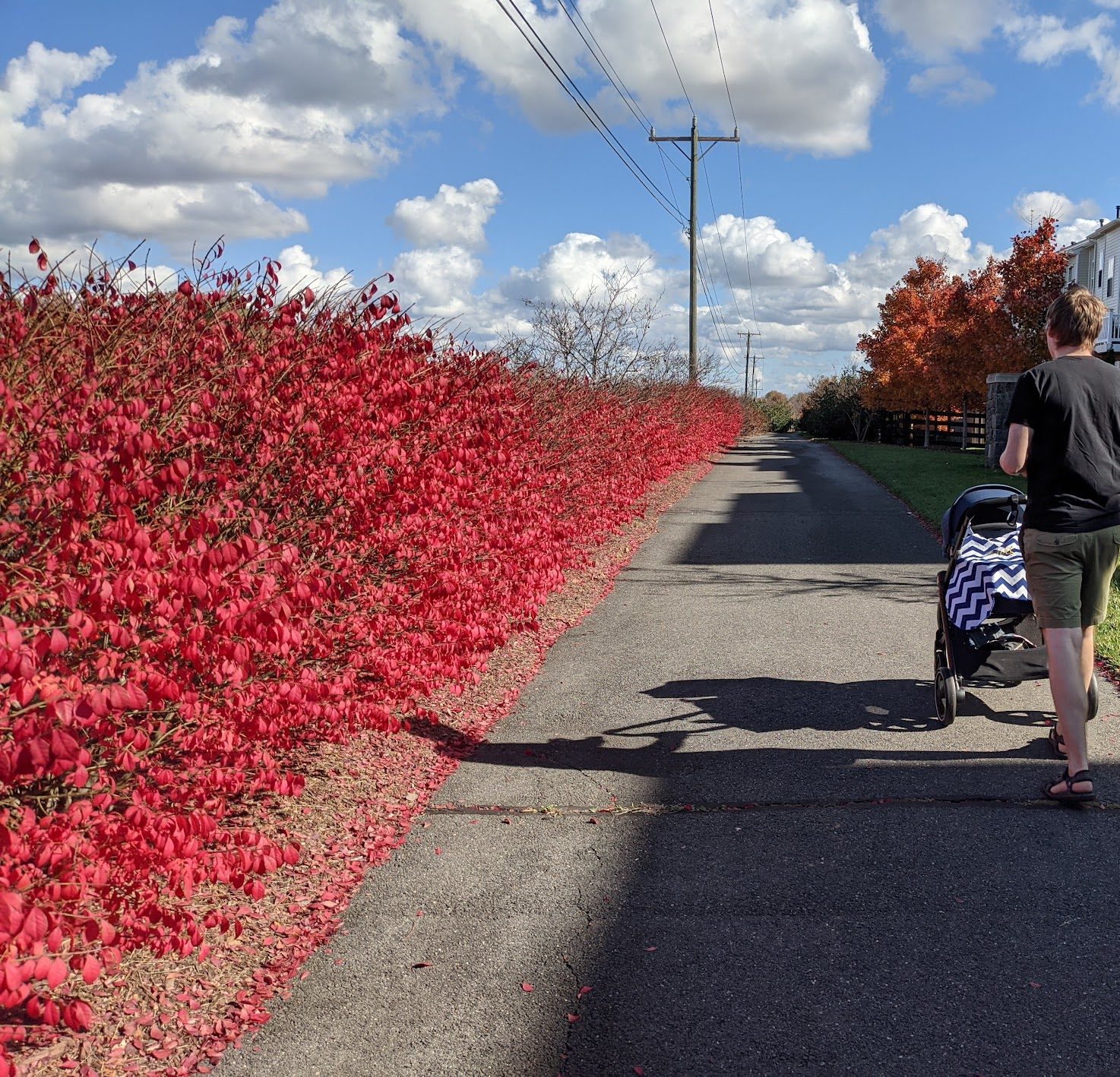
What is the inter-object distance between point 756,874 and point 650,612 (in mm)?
5033

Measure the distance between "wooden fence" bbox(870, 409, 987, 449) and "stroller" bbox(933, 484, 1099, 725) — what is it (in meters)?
34.0

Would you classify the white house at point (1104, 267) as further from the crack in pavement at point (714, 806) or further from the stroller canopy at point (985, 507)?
the crack in pavement at point (714, 806)

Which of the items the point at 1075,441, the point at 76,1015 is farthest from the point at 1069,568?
the point at 76,1015

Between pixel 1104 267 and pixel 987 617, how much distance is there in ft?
136

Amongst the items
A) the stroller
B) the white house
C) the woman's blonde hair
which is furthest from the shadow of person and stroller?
the white house

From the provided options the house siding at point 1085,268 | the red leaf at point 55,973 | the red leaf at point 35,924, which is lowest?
the red leaf at point 55,973

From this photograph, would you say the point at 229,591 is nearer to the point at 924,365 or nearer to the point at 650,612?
the point at 650,612

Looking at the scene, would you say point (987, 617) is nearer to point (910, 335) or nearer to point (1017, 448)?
point (1017, 448)

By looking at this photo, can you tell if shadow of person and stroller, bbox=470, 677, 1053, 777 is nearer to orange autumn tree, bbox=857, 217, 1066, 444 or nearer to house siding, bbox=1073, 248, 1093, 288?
orange autumn tree, bbox=857, 217, 1066, 444

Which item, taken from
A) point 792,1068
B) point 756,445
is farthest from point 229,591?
point 756,445

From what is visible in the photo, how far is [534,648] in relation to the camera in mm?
7793

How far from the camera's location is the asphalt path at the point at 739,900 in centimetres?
293

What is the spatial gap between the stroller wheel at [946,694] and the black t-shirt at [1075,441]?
1198 millimetres

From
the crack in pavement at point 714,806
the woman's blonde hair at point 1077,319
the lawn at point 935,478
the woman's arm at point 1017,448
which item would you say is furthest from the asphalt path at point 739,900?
the woman's blonde hair at point 1077,319
